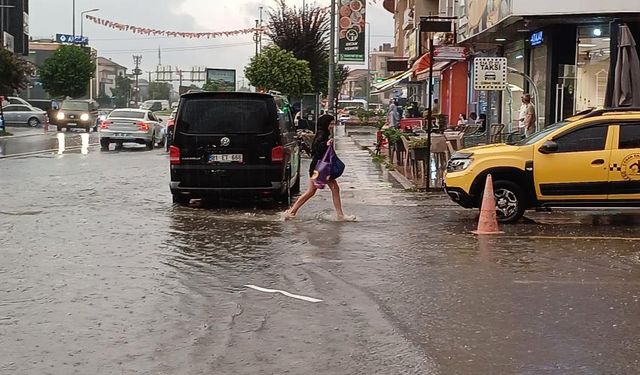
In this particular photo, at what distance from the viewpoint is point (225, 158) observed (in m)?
13.7

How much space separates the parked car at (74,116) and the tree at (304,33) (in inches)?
455

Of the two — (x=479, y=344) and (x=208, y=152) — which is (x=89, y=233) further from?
(x=479, y=344)

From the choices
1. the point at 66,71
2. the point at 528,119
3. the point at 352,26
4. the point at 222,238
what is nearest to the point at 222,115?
the point at 222,238

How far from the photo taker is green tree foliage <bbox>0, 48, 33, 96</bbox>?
42.1m

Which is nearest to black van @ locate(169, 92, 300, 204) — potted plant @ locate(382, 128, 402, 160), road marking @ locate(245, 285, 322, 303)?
road marking @ locate(245, 285, 322, 303)

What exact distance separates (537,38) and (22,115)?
40752 mm

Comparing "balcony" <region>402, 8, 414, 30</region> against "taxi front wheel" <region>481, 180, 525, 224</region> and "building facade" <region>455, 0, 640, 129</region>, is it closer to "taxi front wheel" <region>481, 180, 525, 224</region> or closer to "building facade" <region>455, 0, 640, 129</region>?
"building facade" <region>455, 0, 640, 129</region>

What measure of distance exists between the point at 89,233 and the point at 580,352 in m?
7.16

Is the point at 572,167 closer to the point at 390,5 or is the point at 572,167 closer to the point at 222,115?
the point at 222,115

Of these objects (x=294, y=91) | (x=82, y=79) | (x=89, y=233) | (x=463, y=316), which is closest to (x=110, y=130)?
(x=294, y=91)

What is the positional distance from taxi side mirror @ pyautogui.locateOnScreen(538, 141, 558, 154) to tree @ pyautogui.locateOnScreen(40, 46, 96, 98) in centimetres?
5842

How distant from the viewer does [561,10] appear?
19109 millimetres

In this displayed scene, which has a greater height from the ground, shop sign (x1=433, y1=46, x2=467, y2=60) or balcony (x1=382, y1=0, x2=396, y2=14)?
balcony (x1=382, y1=0, x2=396, y2=14)

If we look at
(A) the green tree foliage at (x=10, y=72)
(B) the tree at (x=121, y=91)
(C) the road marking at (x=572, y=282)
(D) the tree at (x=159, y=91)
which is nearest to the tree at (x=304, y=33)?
(A) the green tree foliage at (x=10, y=72)
